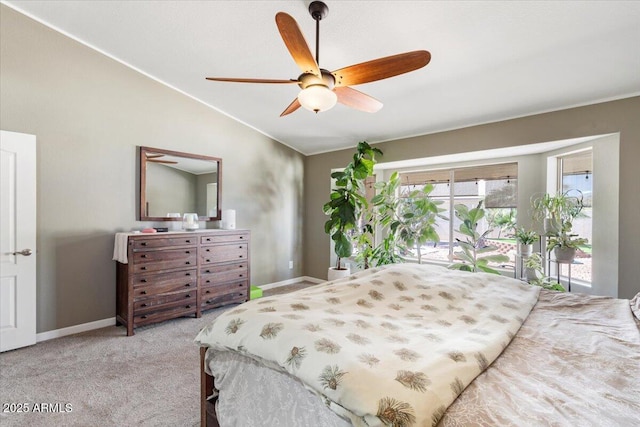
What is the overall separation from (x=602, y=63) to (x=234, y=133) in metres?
4.07

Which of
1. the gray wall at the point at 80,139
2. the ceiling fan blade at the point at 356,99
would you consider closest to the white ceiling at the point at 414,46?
the gray wall at the point at 80,139

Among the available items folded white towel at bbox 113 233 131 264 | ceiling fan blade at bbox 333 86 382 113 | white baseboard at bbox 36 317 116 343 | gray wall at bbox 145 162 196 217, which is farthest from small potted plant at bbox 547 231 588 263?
white baseboard at bbox 36 317 116 343

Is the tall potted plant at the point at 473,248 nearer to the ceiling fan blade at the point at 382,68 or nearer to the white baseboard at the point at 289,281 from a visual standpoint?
the ceiling fan blade at the point at 382,68

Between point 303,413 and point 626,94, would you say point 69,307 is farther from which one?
point 626,94

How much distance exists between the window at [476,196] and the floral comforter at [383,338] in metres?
2.26

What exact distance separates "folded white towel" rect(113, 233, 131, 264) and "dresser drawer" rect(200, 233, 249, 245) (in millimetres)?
787

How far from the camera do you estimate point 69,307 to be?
3029 mm

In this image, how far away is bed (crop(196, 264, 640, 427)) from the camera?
32.8 inches

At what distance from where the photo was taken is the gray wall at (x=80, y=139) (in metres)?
2.77

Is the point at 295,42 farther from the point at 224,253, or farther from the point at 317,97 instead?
the point at 224,253

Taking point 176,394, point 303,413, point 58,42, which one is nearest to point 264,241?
point 176,394

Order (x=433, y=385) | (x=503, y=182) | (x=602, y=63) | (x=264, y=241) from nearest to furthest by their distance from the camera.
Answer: (x=433, y=385) → (x=602, y=63) → (x=503, y=182) → (x=264, y=241)

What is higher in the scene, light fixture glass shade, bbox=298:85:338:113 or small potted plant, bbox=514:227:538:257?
light fixture glass shade, bbox=298:85:338:113

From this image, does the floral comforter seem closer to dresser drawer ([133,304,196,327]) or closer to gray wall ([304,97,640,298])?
gray wall ([304,97,640,298])
